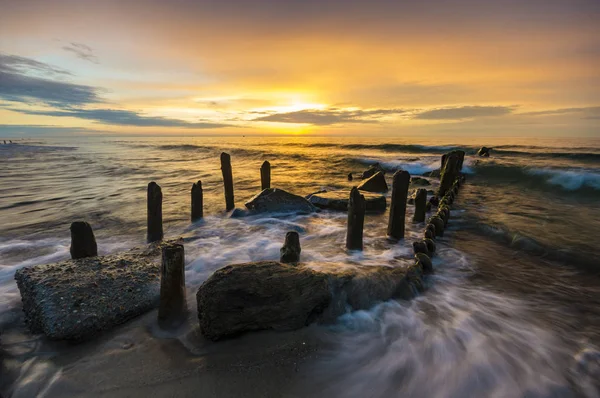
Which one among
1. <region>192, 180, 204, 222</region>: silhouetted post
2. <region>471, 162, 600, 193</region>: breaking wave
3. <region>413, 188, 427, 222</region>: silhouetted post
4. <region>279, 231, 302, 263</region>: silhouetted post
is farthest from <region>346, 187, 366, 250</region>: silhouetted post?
<region>471, 162, 600, 193</region>: breaking wave

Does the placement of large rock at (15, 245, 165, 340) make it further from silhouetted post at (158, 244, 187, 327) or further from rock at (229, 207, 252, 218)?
rock at (229, 207, 252, 218)

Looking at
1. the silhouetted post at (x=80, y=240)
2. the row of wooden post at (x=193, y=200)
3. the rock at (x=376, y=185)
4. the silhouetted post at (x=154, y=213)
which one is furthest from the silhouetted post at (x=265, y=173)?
the silhouetted post at (x=80, y=240)

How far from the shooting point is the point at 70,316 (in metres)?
4.24

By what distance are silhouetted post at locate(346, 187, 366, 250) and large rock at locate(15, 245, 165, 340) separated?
412 cm

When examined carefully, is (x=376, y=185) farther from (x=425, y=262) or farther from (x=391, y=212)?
(x=425, y=262)

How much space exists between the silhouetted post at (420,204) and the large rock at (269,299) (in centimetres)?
590

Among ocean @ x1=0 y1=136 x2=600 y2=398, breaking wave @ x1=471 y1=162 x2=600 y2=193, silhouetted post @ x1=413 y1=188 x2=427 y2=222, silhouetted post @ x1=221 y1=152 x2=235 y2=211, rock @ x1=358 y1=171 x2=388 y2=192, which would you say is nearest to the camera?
ocean @ x1=0 y1=136 x2=600 y2=398

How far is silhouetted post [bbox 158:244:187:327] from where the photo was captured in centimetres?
434

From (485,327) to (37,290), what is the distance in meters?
6.70

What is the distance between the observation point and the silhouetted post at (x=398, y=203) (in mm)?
7465

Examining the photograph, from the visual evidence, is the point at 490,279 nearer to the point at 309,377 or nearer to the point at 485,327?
the point at 485,327

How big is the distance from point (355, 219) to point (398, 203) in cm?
139

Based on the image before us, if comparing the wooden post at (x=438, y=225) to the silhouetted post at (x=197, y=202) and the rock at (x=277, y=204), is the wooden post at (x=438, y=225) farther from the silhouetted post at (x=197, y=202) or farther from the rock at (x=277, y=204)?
the silhouetted post at (x=197, y=202)

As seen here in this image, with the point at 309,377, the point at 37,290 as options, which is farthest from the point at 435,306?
the point at 37,290
